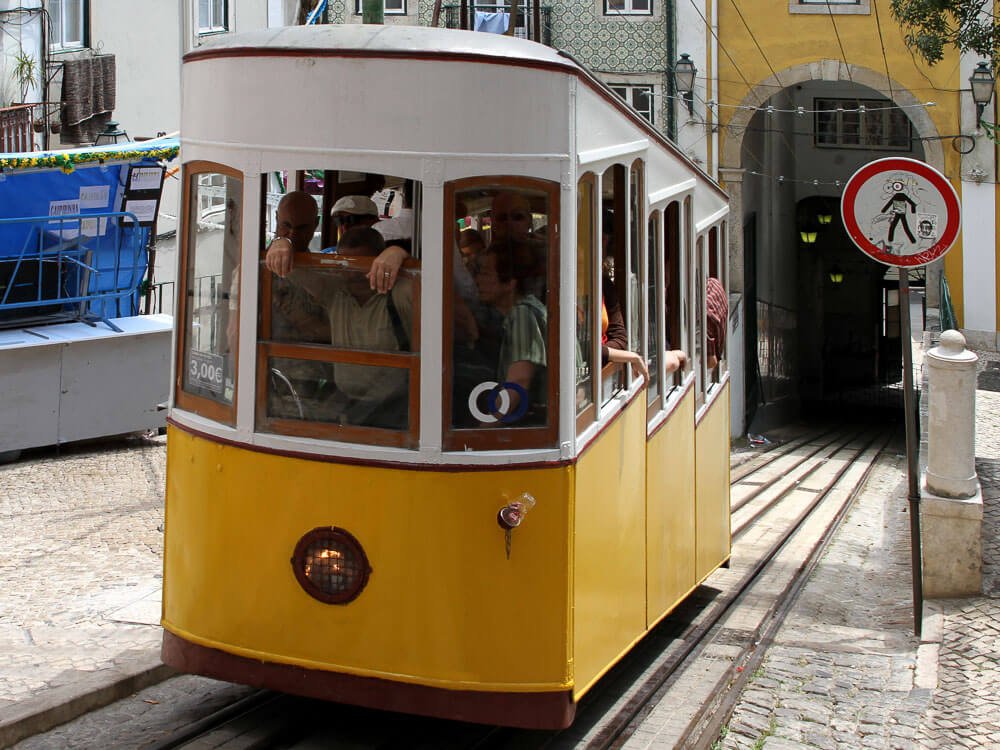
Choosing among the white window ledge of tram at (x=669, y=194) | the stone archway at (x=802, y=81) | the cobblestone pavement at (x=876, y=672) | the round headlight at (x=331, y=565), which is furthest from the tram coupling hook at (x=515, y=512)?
the stone archway at (x=802, y=81)

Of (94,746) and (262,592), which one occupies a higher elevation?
(262,592)

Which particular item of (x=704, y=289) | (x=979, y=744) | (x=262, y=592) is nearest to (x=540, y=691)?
(x=262, y=592)

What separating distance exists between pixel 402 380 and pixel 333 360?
10.7 inches

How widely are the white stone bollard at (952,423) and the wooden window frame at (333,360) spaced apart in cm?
460

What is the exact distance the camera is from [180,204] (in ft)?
17.7

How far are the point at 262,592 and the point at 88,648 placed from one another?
6.56ft

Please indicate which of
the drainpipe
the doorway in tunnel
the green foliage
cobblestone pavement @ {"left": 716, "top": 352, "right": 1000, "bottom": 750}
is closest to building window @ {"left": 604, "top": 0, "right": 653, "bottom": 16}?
the drainpipe

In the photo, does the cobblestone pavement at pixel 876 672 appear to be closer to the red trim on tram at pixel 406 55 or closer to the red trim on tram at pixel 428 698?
the red trim on tram at pixel 428 698

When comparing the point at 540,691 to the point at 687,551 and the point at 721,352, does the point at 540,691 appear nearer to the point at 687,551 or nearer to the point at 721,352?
Result: the point at 687,551

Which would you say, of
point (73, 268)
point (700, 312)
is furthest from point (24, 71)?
point (700, 312)

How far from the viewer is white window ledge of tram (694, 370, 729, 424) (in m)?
7.95

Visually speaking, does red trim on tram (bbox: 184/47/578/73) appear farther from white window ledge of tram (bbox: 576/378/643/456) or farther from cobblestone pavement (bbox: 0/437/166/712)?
cobblestone pavement (bbox: 0/437/166/712)

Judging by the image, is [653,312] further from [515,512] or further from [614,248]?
[515,512]

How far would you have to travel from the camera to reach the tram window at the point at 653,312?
20.6 ft
